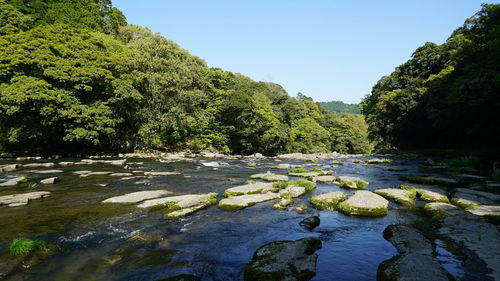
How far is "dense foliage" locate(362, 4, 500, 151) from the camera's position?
2566cm

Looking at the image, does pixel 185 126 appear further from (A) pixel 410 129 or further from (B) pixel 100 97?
(A) pixel 410 129

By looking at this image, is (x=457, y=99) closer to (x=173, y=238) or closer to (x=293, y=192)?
(x=293, y=192)

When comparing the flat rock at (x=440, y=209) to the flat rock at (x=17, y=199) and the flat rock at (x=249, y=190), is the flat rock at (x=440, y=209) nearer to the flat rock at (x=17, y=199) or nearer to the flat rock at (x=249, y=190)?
the flat rock at (x=249, y=190)

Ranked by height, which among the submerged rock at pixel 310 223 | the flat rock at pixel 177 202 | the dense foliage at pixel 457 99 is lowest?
the submerged rock at pixel 310 223

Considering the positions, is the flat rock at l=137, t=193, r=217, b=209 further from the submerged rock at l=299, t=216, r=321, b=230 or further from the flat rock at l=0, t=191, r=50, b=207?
the flat rock at l=0, t=191, r=50, b=207

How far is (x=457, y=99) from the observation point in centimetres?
2688

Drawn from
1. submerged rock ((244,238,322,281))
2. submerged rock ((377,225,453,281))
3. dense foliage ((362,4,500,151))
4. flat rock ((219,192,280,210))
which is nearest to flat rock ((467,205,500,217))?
submerged rock ((377,225,453,281))

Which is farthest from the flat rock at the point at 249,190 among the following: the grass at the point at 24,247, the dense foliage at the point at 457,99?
the dense foliage at the point at 457,99

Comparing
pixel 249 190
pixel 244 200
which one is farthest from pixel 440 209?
pixel 249 190

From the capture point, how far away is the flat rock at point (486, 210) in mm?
7965

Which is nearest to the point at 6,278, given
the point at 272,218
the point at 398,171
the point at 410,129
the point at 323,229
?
the point at 272,218

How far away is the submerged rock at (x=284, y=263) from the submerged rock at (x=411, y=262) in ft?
4.52

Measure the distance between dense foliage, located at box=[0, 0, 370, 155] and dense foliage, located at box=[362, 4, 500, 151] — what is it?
78.3 feet

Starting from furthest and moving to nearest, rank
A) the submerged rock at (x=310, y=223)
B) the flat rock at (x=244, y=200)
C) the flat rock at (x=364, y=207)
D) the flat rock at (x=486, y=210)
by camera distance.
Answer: the flat rock at (x=244, y=200) → the flat rock at (x=364, y=207) → the flat rock at (x=486, y=210) → the submerged rock at (x=310, y=223)
